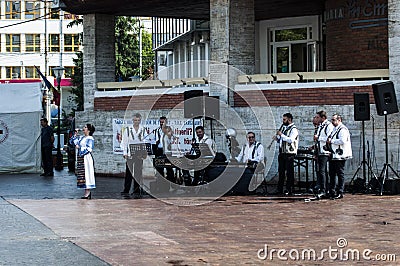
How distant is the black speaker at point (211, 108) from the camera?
22.5 m

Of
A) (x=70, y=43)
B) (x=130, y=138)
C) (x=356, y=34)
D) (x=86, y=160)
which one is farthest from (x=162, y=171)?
(x=70, y=43)

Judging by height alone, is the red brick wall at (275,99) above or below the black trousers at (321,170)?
above

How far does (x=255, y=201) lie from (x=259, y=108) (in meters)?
5.35

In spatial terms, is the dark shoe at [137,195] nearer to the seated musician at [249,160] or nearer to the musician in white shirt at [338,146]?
the seated musician at [249,160]

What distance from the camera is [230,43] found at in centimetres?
2370

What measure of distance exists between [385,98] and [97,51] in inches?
487

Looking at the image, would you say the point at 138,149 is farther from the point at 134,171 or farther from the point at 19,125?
the point at 19,125

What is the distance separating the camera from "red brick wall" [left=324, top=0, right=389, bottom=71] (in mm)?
24953

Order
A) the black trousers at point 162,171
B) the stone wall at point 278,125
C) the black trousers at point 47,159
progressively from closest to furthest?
the black trousers at point 162,171, the stone wall at point 278,125, the black trousers at point 47,159

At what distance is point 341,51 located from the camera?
26688 mm

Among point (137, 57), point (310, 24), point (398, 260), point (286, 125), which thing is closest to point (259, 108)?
point (286, 125)

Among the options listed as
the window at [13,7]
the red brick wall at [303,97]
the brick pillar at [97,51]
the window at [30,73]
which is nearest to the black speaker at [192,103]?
the red brick wall at [303,97]

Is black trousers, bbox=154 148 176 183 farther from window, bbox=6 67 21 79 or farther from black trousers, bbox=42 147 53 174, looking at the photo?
window, bbox=6 67 21 79

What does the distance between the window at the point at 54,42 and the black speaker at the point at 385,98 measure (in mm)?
66131
